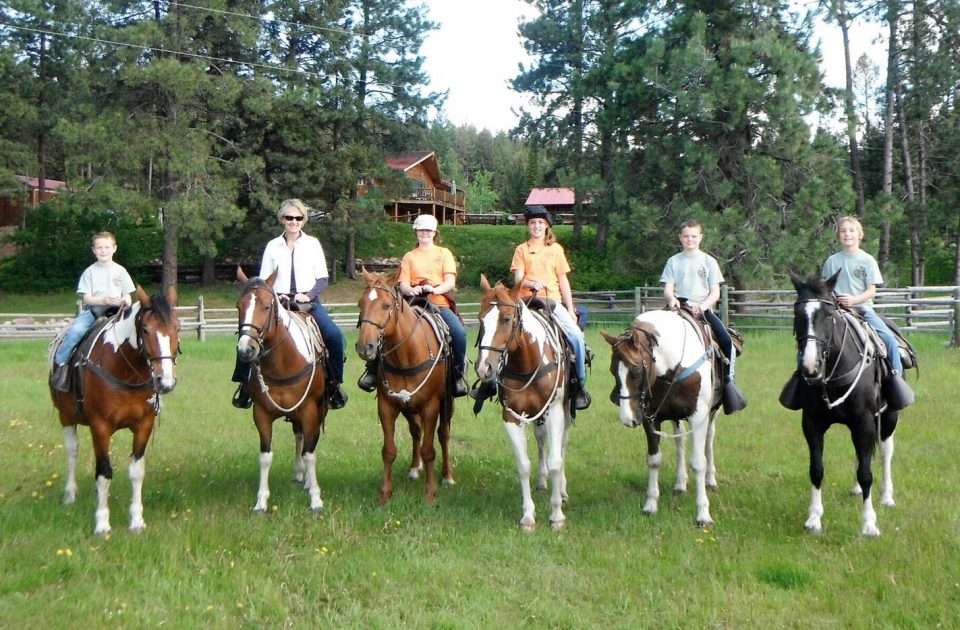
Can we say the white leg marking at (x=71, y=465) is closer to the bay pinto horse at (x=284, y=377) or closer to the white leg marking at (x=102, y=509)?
the white leg marking at (x=102, y=509)

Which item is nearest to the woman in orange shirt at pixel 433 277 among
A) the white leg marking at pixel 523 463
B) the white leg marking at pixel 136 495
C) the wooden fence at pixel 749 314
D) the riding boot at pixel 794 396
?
the white leg marking at pixel 523 463

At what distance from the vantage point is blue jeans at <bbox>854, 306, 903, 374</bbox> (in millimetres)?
6469

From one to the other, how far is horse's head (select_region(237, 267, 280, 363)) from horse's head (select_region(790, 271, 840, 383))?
4.25 metres

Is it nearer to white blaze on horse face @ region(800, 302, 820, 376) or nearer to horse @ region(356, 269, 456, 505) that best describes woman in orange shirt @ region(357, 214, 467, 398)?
horse @ region(356, 269, 456, 505)

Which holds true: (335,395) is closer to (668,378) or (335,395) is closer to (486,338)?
(486,338)

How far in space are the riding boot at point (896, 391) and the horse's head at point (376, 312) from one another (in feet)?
14.2

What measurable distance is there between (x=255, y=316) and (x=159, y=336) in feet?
2.46

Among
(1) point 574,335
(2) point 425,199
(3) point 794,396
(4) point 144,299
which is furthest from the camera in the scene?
(2) point 425,199

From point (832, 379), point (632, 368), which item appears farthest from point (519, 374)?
point (832, 379)

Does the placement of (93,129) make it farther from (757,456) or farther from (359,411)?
(757,456)

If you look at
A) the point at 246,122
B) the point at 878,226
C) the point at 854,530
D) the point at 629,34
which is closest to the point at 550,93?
the point at 629,34

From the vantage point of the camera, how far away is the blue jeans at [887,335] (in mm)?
6469

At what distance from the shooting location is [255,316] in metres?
5.94

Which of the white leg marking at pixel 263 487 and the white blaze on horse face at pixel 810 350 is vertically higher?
the white blaze on horse face at pixel 810 350
